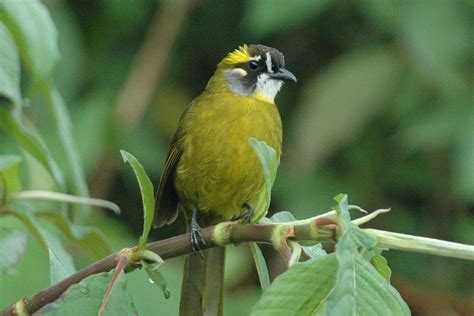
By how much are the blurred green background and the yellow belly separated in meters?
0.66

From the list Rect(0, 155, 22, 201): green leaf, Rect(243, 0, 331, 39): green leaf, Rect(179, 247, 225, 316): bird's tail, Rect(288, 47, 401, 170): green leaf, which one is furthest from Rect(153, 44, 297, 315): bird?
Rect(288, 47, 401, 170): green leaf

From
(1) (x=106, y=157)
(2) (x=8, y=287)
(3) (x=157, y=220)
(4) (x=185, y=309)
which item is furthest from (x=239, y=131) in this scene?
(1) (x=106, y=157)

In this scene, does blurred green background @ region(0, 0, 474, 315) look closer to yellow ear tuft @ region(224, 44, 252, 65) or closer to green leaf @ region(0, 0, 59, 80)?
yellow ear tuft @ region(224, 44, 252, 65)

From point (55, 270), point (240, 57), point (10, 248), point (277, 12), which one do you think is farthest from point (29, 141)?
point (277, 12)

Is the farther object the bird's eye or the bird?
the bird's eye

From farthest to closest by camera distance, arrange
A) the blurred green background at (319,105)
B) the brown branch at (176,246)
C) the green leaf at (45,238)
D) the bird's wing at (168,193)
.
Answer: the blurred green background at (319,105)
the bird's wing at (168,193)
the green leaf at (45,238)
the brown branch at (176,246)

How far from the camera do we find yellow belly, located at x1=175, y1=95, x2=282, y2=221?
2541 mm

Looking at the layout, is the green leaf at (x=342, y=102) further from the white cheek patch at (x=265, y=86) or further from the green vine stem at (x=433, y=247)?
the green vine stem at (x=433, y=247)

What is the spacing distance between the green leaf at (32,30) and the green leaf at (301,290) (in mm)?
734

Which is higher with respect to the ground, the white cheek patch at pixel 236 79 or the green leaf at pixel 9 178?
the green leaf at pixel 9 178

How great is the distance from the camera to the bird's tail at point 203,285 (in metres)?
1.85

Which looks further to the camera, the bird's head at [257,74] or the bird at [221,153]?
the bird's head at [257,74]

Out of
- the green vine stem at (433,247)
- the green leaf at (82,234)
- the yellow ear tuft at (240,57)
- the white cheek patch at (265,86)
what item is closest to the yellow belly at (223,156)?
the white cheek patch at (265,86)

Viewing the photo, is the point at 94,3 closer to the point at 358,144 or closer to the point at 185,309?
the point at 358,144
